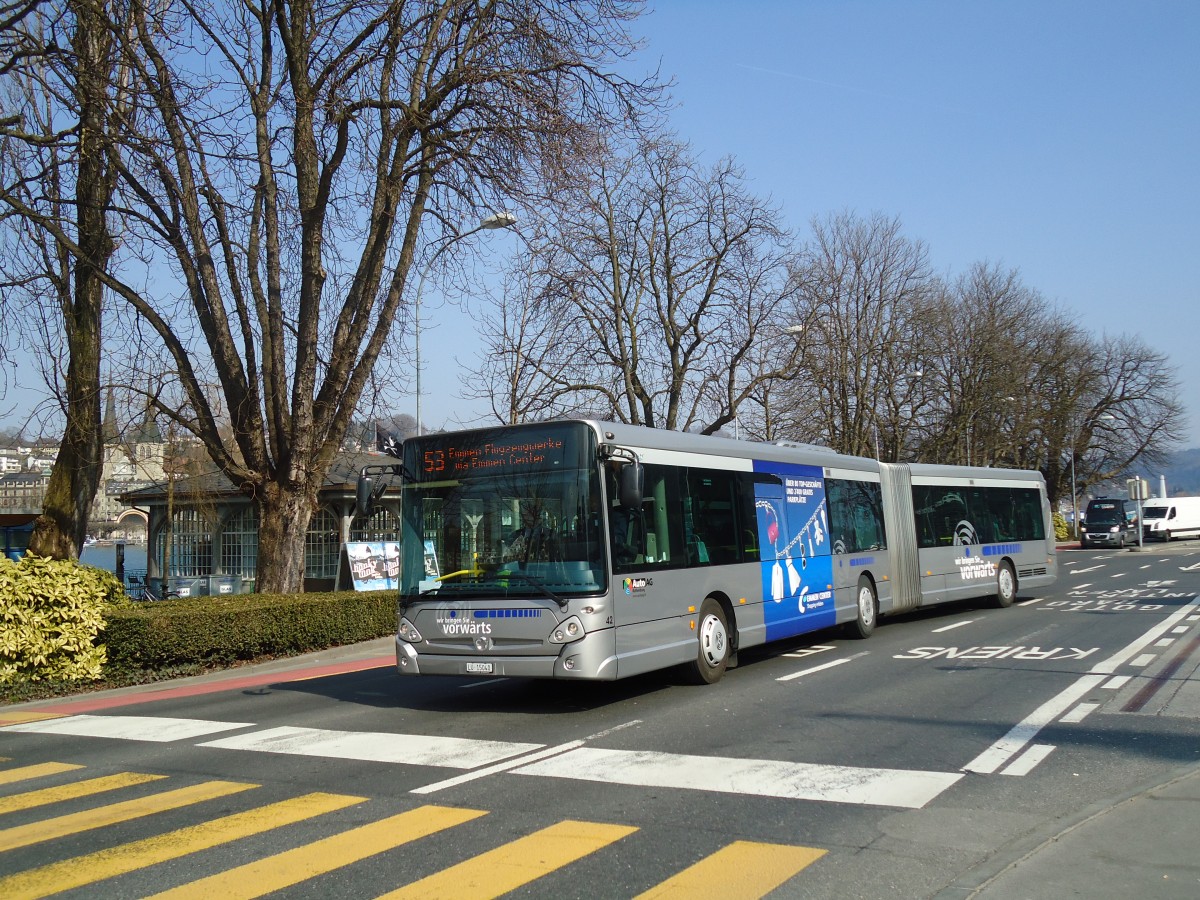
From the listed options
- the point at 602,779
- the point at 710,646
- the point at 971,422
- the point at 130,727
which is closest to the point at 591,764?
the point at 602,779

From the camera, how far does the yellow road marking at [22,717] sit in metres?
11.4

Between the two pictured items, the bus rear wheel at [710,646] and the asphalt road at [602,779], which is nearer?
the asphalt road at [602,779]

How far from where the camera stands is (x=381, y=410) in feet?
61.3

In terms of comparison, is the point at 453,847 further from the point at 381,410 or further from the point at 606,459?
the point at 381,410

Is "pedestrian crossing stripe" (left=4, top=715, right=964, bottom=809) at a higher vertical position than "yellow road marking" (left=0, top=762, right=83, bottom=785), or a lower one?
lower

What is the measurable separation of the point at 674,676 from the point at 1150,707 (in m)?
5.07

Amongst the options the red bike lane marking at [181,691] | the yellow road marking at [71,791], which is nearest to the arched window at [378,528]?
the red bike lane marking at [181,691]

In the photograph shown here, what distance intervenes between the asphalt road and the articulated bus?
0.66 m

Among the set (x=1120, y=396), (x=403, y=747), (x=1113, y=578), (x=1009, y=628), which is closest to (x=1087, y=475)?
(x=1120, y=396)

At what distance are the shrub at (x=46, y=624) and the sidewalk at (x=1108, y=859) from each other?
12596mm

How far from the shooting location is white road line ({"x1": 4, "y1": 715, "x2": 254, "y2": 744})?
9977 millimetres

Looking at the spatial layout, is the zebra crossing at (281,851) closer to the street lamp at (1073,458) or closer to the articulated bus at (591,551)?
the articulated bus at (591,551)

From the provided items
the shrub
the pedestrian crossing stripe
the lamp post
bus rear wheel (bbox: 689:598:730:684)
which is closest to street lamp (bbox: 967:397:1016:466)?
the lamp post

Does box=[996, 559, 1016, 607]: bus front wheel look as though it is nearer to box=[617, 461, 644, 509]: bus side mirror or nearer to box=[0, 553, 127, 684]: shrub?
box=[617, 461, 644, 509]: bus side mirror
